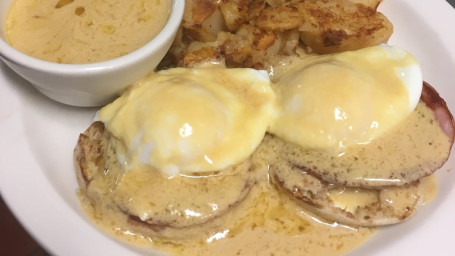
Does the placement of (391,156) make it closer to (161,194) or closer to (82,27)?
(161,194)

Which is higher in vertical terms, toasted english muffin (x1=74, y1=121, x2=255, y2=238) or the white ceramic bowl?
the white ceramic bowl

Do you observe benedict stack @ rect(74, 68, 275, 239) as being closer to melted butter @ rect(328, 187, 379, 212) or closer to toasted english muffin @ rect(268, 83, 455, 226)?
toasted english muffin @ rect(268, 83, 455, 226)

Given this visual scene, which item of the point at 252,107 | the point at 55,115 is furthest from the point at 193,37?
the point at 55,115

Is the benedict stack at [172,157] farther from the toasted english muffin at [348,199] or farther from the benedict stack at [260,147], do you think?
the toasted english muffin at [348,199]

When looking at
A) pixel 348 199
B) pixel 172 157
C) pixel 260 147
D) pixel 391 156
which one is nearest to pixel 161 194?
Answer: pixel 172 157

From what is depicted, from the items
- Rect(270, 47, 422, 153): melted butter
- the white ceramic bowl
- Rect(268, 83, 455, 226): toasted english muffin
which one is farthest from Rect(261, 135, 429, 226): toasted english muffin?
the white ceramic bowl

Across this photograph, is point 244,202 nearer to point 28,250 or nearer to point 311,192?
point 311,192
